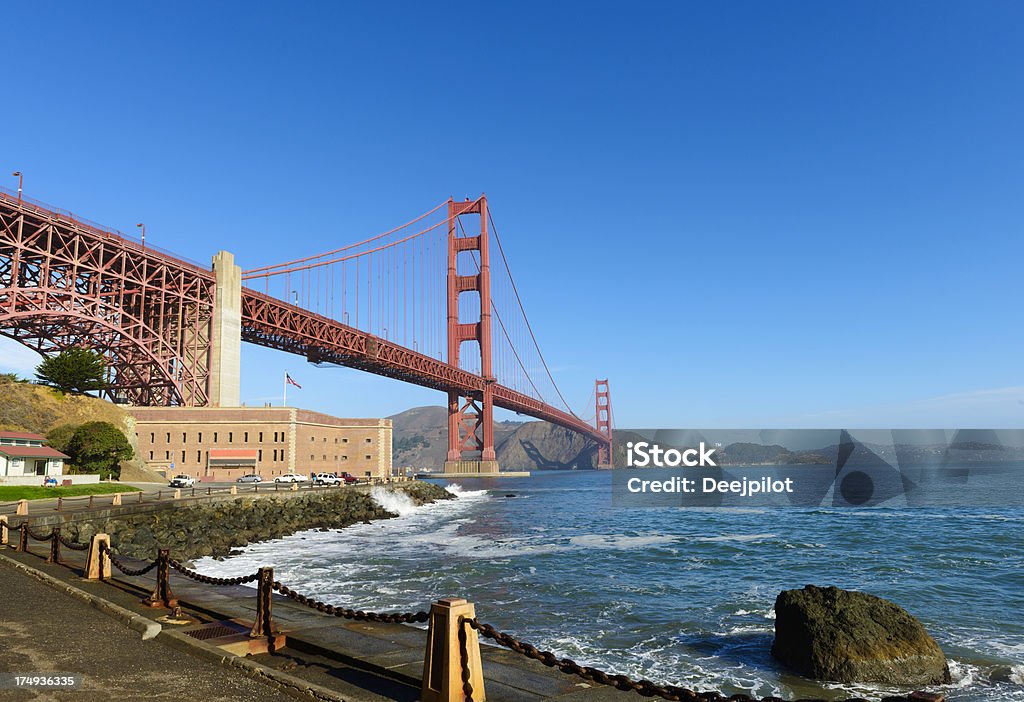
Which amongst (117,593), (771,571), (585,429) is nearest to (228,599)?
(117,593)

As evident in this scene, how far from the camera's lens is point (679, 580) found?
21672mm

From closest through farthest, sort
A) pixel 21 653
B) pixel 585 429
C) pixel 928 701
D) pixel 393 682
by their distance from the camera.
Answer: pixel 928 701 → pixel 393 682 → pixel 21 653 → pixel 585 429

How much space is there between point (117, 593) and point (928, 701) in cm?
1261

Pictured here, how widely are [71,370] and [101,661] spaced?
56.9 metres

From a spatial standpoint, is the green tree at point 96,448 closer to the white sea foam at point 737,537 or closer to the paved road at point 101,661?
the white sea foam at point 737,537

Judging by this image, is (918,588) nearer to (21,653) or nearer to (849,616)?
(849,616)

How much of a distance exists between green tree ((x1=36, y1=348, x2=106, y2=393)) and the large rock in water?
58585mm

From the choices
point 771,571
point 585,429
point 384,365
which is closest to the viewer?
point 771,571

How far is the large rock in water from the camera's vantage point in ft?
38.6

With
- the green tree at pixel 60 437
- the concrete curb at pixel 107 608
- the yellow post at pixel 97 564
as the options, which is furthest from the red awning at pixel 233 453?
the yellow post at pixel 97 564

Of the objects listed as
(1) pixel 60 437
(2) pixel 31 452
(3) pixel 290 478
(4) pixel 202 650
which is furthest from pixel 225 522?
(3) pixel 290 478

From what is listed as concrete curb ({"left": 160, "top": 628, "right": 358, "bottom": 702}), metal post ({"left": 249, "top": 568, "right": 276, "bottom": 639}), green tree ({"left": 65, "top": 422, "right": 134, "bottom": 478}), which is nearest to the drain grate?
concrete curb ({"left": 160, "top": 628, "right": 358, "bottom": 702})

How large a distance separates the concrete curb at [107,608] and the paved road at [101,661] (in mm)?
103

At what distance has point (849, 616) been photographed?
1250 cm
